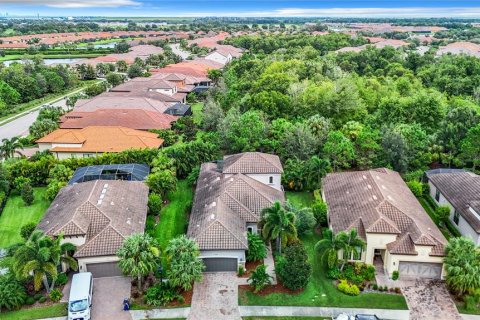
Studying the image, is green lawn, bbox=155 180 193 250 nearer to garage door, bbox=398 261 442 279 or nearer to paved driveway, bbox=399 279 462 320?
garage door, bbox=398 261 442 279

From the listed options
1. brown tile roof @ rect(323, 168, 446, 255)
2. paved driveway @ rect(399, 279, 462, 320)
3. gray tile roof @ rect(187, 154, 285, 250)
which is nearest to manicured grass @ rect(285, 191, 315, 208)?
brown tile roof @ rect(323, 168, 446, 255)

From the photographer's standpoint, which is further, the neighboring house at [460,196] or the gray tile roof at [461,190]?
the gray tile roof at [461,190]

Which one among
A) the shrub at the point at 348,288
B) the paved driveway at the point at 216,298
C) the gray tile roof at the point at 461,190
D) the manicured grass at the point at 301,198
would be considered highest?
the gray tile roof at the point at 461,190

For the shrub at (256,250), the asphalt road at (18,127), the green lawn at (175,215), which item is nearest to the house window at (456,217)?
the shrub at (256,250)

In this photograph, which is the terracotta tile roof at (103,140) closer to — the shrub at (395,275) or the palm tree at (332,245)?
the palm tree at (332,245)

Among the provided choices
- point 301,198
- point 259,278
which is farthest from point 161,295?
point 301,198

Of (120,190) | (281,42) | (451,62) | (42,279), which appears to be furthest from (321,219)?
(281,42)
